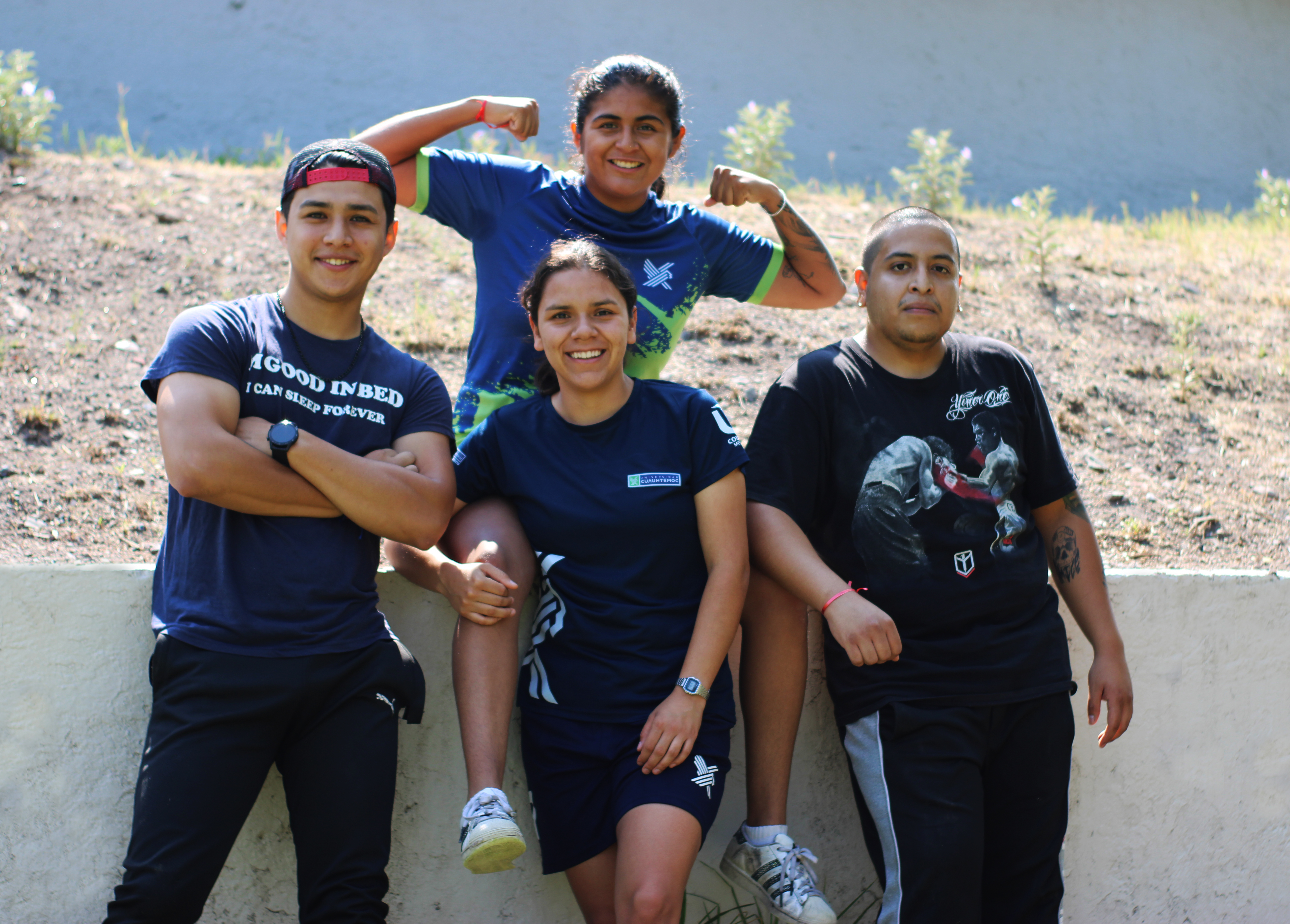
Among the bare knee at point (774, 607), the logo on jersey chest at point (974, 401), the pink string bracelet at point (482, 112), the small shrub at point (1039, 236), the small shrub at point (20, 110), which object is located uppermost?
the small shrub at point (20, 110)

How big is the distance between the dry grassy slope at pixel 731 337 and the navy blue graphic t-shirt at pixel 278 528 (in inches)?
59.5

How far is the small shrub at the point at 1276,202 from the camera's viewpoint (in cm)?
825

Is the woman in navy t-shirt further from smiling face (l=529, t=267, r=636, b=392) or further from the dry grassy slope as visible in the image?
the dry grassy slope

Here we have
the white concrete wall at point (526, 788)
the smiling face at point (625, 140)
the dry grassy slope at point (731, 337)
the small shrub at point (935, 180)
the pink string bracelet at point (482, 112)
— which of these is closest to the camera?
the white concrete wall at point (526, 788)

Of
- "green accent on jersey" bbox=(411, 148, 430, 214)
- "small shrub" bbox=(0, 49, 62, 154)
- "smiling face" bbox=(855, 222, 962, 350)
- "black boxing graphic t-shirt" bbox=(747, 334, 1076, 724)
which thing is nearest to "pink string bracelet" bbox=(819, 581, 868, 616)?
"black boxing graphic t-shirt" bbox=(747, 334, 1076, 724)

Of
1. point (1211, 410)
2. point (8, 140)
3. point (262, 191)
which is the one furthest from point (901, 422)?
point (8, 140)

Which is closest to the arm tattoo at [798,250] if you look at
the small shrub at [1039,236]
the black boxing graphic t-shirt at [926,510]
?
the black boxing graphic t-shirt at [926,510]

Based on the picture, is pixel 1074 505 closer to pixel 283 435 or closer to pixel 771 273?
pixel 771 273

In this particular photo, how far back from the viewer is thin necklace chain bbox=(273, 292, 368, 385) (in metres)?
2.54

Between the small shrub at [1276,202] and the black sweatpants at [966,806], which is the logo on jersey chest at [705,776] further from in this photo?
the small shrub at [1276,202]

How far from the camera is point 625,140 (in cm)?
304

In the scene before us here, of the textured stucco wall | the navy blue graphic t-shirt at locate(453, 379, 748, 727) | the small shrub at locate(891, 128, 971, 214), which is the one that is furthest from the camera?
the textured stucco wall

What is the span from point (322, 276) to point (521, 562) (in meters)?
0.85

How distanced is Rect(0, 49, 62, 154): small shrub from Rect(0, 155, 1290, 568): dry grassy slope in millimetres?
217
